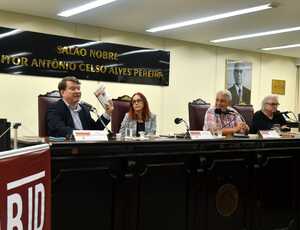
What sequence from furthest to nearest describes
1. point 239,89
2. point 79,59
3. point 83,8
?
point 239,89 → point 79,59 → point 83,8

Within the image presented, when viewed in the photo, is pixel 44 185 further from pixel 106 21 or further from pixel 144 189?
pixel 106 21

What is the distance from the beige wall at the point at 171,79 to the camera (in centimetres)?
652

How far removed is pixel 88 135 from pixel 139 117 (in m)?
1.37

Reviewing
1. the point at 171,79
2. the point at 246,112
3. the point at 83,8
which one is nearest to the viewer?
the point at 246,112

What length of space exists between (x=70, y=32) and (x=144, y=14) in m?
1.44

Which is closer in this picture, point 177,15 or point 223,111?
point 223,111

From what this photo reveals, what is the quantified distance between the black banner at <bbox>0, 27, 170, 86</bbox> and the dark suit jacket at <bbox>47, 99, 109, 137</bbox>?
3.56 m

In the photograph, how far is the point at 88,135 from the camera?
2.44 m

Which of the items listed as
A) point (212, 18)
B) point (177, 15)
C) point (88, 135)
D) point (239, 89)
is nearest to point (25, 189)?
point (88, 135)

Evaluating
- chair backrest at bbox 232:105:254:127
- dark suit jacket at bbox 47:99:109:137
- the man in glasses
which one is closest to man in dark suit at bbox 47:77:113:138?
dark suit jacket at bbox 47:99:109:137

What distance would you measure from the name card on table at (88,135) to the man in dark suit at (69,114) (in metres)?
0.39

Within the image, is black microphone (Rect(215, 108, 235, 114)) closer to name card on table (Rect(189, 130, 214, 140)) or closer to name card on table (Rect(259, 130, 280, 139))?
name card on table (Rect(259, 130, 280, 139))

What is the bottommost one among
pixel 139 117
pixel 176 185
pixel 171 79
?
pixel 176 185

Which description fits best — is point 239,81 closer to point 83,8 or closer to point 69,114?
point 83,8
